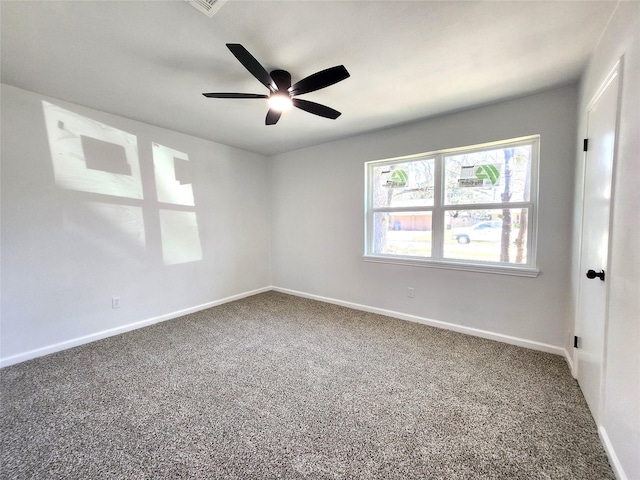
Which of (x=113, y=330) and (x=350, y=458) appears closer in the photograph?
(x=350, y=458)

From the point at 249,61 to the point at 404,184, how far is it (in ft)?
7.88

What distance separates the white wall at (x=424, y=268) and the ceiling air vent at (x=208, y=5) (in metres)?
2.39

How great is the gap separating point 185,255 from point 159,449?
2511mm

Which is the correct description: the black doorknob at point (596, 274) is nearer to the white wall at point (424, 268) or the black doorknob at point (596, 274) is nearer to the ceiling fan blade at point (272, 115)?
the white wall at point (424, 268)

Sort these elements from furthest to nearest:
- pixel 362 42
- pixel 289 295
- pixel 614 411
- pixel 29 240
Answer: pixel 289 295 → pixel 29 240 → pixel 362 42 → pixel 614 411

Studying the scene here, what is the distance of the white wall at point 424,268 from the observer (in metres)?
2.35

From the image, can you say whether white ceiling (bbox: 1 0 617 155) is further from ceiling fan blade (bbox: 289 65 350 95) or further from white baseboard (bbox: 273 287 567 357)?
white baseboard (bbox: 273 287 567 357)

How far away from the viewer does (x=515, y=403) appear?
1749mm

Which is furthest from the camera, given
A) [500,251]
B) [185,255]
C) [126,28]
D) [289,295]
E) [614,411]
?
[289,295]

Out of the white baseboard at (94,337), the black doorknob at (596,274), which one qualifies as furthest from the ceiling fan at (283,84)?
the white baseboard at (94,337)

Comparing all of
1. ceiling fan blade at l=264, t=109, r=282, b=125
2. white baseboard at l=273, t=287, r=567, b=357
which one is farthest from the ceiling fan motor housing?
white baseboard at l=273, t=287, r=567, b=357

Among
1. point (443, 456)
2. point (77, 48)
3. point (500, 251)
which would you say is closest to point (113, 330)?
point (77, 48)

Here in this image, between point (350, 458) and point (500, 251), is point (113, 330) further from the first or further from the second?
point (500, 251)

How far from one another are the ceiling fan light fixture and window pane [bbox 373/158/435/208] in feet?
5.89
